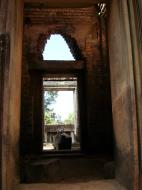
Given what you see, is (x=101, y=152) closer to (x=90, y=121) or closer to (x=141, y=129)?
(x=90, y=121)

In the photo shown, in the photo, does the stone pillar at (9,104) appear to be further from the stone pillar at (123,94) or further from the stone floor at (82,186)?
the stone pillar at (123,94)

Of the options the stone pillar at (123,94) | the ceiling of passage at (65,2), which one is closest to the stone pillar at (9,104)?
the ceiling of passage at (65,2)

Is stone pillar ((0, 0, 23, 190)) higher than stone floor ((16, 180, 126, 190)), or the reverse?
stone pillar ((0, 0, 23, 190))

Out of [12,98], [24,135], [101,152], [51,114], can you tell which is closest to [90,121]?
[101,152]

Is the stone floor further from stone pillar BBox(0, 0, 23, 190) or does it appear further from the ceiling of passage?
the ceiling of passage

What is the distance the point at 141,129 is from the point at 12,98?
1405mm

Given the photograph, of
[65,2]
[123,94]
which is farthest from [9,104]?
→ [65,2]

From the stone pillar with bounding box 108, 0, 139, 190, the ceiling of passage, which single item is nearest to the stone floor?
the stone pillar with bounding box 108, 0, 139, 190

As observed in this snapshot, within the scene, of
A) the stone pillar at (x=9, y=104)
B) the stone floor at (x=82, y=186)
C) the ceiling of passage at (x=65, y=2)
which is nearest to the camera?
the stone pillar at (x=9, y=104)

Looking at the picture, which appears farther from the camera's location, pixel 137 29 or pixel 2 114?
pixel 137 29

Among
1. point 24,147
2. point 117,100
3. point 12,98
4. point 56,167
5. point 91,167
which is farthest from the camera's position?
point 24,147

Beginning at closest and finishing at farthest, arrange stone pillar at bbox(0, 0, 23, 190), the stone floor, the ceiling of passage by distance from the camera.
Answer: stone pillar at bbox(0, 0, 23, 190)
the stone floor
the ceiling of passage

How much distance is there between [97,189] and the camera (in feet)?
11.6

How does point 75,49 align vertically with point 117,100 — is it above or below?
above
